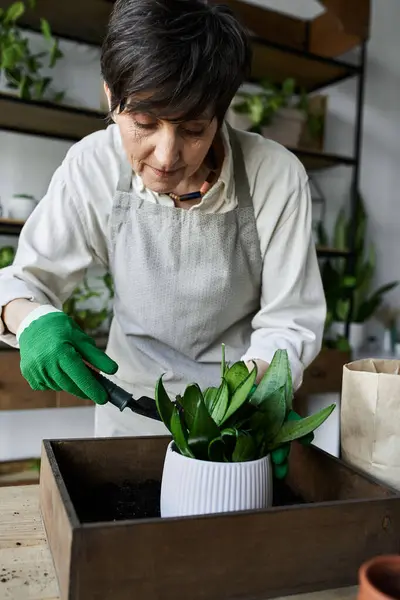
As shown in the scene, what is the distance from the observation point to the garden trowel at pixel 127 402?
2.48 feet

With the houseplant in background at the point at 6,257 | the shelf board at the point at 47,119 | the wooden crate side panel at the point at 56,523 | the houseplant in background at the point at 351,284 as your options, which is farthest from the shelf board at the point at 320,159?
the wooden crate side panel at the point at 56,523

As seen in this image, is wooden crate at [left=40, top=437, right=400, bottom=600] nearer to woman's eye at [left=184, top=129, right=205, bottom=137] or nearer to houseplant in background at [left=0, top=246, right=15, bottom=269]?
woman's eye at [left=184, top=129, right=205, bottom=137]

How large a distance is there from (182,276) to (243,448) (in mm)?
518

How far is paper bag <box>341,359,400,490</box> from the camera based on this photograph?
687mm

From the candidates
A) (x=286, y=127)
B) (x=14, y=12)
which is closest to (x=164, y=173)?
(x=14, y=12)

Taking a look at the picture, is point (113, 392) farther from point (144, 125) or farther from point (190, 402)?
point (144, 125)

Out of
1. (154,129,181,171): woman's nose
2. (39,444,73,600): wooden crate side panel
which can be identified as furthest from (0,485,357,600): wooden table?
(154,129,181,171): woman's nose

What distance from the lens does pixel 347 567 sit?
1.90 ft

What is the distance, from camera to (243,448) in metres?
0.61

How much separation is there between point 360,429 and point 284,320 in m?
0.34

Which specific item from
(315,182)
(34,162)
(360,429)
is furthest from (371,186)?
(360,429)

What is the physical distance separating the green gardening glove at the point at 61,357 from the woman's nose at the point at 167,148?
274 mm

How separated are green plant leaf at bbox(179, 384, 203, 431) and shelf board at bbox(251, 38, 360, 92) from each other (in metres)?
1.89

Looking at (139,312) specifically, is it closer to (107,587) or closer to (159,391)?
(159,391)
